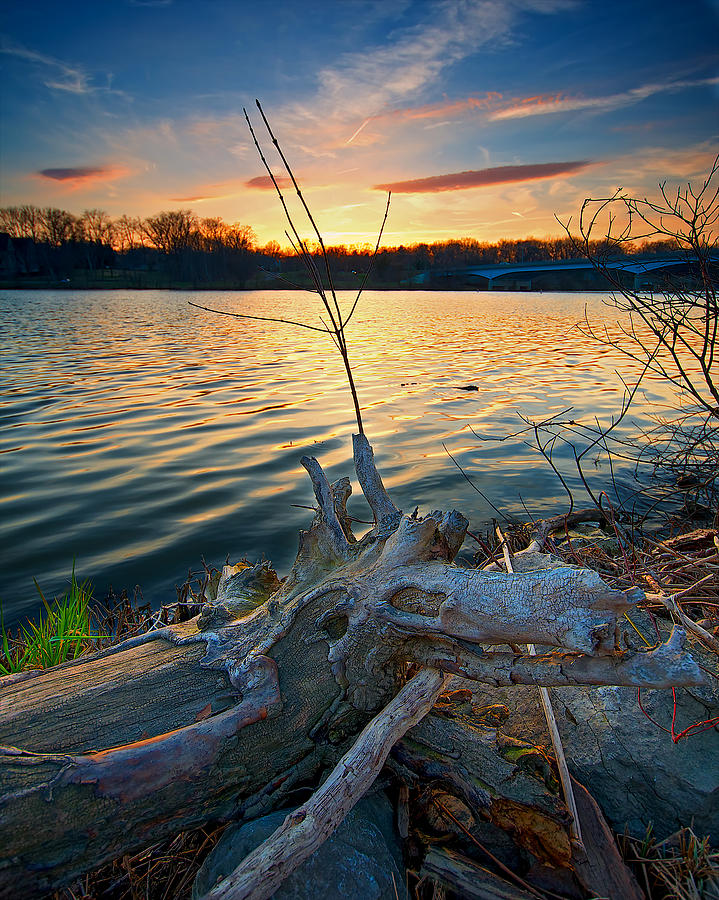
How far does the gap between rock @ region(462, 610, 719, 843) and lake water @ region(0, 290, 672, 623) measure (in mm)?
4026

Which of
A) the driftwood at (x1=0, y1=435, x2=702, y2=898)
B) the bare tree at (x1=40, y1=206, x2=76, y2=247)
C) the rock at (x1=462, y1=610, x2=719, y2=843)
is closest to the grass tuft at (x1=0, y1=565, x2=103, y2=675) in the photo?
the driftwood at (x1=0, y1=435, x2=702, y2=898)

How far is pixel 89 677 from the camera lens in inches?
89.4

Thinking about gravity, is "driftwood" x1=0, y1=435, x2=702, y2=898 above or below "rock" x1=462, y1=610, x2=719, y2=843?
above

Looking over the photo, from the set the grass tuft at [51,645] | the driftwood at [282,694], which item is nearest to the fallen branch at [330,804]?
the driftwood at [282,694]

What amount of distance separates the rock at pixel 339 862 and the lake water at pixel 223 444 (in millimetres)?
3756

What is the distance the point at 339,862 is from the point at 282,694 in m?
0.63

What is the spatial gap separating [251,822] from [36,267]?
124m

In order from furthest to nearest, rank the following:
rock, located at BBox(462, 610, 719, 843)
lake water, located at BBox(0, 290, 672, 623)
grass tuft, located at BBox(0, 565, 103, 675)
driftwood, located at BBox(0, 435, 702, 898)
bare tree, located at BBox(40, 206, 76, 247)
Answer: bare tree, located at BBox(40, 206, 76, 247)
lake water, located at BBox(0, 290, 672, 623)
grass tuft, located at BBox(0, 565, 103, 675)
rock, located at BBox(462, 610, 719, 843)
driftwood, located at BBox(0, 435, 702, 898)

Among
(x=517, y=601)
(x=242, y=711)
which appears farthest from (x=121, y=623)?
(x=517, y=601)

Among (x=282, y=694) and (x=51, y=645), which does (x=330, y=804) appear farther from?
(x=51, y=645)

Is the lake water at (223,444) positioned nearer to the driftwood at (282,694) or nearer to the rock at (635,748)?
the driftwood at (282,694)

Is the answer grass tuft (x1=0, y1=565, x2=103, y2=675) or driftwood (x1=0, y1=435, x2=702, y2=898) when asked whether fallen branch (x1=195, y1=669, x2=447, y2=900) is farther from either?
grass tuft (x1=0, y1=565, x2=103, y2=675)

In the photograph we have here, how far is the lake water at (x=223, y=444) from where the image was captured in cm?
662

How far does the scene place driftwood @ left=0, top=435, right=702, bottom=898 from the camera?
1.85m
